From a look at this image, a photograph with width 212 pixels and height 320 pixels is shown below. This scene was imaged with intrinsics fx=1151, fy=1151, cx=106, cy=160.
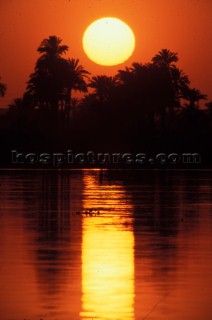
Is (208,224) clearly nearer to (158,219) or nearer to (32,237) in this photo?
(158,219)

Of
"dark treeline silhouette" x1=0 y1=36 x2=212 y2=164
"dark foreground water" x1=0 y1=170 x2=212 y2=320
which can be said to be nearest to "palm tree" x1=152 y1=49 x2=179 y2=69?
"dark treeline silhouette" x1=0 y1=36 x2=212 y2=164

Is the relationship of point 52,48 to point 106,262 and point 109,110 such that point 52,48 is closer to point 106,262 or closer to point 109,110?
point 109,110

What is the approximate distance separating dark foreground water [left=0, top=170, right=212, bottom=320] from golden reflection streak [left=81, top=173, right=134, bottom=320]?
0.01 meters

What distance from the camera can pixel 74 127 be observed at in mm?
122312

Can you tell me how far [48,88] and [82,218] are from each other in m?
85.5

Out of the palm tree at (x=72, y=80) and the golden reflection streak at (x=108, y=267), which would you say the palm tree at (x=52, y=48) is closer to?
the palm tree at (x=72, y=80)

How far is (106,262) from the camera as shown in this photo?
16703 mm

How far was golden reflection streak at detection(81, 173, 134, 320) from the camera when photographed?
12.1m

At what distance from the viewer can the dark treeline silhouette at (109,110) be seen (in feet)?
367

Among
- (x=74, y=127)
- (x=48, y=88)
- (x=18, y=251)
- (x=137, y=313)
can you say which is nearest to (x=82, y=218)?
(x=18, y=251)

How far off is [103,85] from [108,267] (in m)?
102

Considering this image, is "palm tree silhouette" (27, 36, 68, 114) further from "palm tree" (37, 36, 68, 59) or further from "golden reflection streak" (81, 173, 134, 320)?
"golden reflection streak" (81, 173, 134, 320)

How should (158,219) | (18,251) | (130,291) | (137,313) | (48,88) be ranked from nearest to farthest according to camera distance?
(137,313)
(130,291)
(18,251)
(158,219)
(48,88)

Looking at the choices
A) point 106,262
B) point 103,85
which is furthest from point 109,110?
point 106,262
